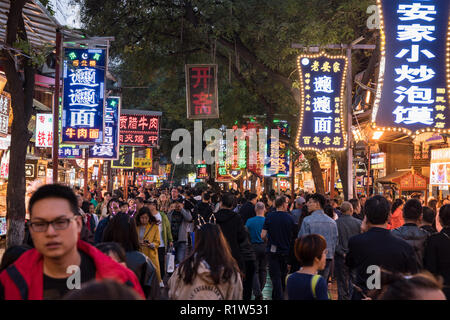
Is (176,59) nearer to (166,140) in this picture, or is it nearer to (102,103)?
(102,103)

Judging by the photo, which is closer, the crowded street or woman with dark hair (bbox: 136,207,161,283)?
the crowded street

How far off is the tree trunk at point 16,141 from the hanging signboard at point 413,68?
22.9 feet

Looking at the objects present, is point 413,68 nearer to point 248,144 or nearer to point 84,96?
point 84,96

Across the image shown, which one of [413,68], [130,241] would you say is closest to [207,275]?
[130,241]

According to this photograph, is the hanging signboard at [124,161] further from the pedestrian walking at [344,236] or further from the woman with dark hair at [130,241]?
the woman with dark hair at [130,241]

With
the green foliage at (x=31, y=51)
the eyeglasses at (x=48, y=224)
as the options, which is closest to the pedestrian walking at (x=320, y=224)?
the green foliage at (x=31, y=51)

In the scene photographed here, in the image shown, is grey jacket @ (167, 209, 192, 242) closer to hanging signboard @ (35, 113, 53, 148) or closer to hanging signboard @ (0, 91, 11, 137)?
hanging signboard @ (0, 91, 11, 137)

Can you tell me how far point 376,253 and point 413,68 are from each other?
7.45m

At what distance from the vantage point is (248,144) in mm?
31016

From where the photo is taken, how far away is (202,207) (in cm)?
1609

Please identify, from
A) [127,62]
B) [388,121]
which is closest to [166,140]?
[127,62]

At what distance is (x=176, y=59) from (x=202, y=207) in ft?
26.2

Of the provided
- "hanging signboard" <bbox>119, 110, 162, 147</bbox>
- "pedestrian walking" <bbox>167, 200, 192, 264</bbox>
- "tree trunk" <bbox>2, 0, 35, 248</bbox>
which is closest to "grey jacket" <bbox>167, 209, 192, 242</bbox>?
"pedestrian walking" <bbox>167, 200, 192, 264</bbox>

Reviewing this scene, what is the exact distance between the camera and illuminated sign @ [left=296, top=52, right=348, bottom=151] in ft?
49.6
